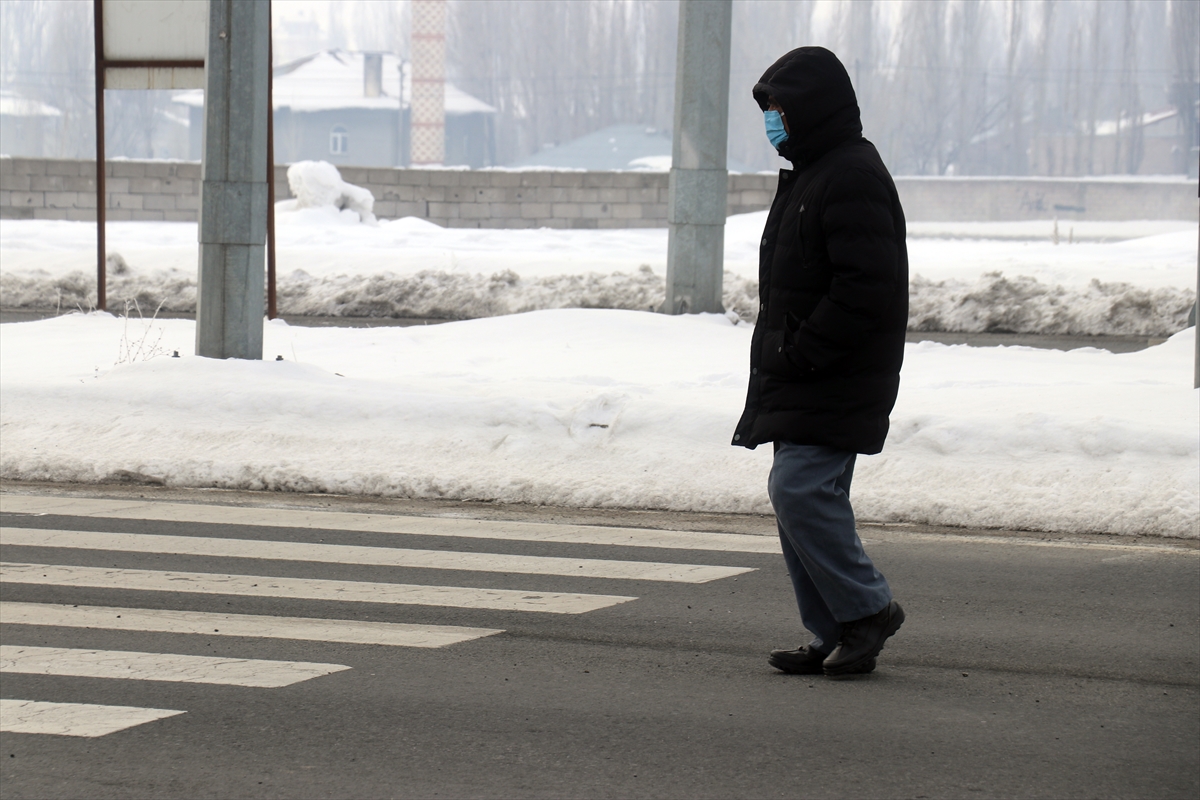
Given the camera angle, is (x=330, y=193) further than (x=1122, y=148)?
No

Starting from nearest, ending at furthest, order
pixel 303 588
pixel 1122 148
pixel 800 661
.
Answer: pixel 800 661 < pixel 303 588 < pixel 1122 148

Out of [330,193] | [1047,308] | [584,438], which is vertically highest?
[330,193]

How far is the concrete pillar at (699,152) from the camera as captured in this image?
1356cm

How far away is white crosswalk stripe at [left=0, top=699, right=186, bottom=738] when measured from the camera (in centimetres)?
416

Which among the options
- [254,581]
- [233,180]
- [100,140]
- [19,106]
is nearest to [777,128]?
[254,581]

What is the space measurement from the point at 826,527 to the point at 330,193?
76.1 feet

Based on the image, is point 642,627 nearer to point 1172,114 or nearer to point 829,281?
point 829,281

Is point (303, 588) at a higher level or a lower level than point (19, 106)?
lower

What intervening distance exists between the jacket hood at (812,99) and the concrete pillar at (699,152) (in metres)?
9.18

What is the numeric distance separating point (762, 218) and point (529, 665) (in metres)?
23.6

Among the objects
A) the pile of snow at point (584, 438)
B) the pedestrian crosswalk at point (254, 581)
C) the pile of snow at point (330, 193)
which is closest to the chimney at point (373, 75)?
the pile of snow at point (330, 193)

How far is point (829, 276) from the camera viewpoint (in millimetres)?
4367

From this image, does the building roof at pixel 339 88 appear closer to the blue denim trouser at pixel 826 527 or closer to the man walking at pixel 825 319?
the man walking at pixel 825 319

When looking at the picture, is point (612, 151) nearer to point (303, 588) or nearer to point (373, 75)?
point (373, 75)
